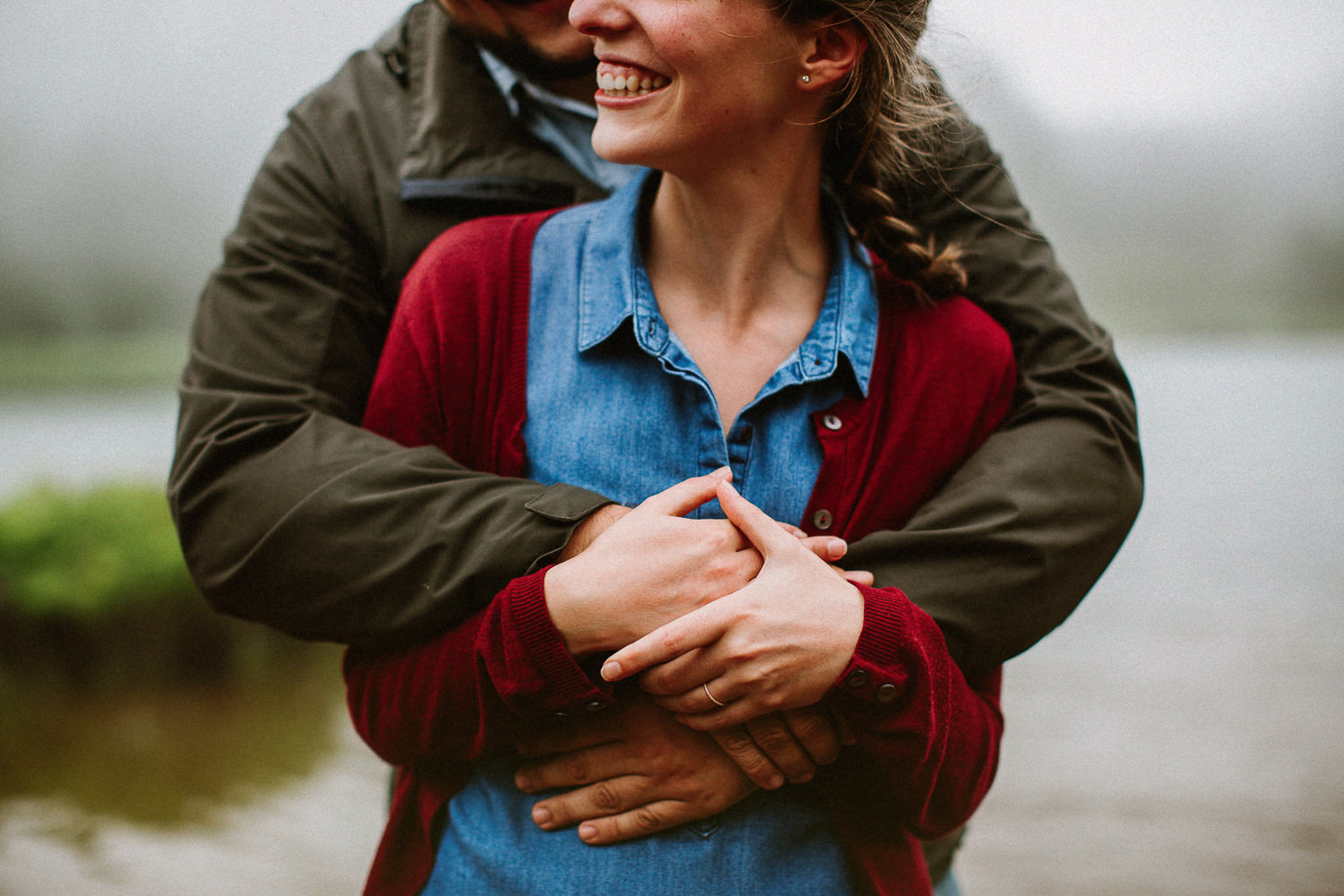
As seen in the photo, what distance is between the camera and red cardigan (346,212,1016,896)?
1.07m

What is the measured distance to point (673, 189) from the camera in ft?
4.28

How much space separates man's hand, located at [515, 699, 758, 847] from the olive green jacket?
195 mm

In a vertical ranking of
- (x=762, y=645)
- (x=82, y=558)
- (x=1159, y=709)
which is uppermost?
(x=762, y=645)

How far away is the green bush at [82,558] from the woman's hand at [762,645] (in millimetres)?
3109

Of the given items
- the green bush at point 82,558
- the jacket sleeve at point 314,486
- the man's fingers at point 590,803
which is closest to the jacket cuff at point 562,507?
the jacket sleeve at point 314,486

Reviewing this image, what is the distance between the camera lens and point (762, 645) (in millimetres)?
1024

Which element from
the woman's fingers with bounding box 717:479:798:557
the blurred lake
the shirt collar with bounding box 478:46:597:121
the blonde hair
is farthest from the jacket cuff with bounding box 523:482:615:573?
the blurred lake

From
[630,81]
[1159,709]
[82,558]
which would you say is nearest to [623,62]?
[630,81]

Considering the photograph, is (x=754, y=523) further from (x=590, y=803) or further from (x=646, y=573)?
(x=590, y=803)

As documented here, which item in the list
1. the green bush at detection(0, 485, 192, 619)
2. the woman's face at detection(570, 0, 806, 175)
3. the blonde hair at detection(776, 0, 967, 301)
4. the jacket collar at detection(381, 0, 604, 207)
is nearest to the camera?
the woman's face at detection(570, 0, 806, 175)

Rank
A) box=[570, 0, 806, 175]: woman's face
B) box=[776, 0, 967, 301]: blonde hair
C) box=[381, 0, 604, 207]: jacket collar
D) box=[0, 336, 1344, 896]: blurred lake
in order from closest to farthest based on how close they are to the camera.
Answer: box=[570, 0, 806, 175]: woman's face, box=[776, 0, 967, 301]: blonde hair, box=[381, 0, 604, 207]: jacket collar, box=[0, 336, 1344, 896]: blurred lake

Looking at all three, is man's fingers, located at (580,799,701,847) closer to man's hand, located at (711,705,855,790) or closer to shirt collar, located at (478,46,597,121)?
man's hand, located at (711,705,855,790)

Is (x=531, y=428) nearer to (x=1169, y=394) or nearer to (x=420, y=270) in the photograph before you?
(x=420, y=270)

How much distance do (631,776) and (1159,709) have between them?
3.74 metres
